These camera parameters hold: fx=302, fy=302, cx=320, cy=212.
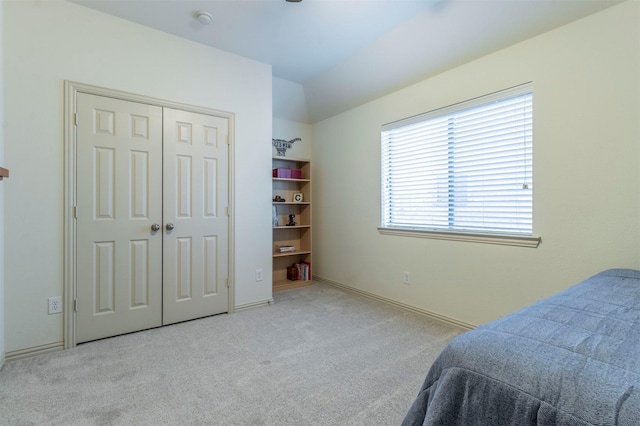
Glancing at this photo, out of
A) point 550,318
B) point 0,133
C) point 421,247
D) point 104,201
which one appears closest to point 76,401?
point 104,201

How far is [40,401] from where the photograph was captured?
1.69 m

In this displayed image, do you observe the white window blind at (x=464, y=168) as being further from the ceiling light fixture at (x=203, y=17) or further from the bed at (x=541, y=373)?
the ceiling light fixture at (x=203, y=17)

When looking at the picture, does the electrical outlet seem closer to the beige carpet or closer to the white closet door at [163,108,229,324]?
the beige carpet

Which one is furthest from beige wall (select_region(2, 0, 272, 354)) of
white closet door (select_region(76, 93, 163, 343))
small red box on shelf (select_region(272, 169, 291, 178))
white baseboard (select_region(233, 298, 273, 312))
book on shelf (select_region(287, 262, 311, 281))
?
book on shelf (select_region(287, 262, 311, 281))

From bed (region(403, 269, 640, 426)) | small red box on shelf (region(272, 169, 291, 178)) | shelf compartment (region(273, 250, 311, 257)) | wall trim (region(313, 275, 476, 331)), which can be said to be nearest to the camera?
bed (region(403, 269, 640, 426))

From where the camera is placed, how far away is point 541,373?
783 mm

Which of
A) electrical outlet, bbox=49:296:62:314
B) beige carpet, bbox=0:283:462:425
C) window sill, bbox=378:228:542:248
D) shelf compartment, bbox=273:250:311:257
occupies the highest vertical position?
window sill, bbox=378:228:542:248

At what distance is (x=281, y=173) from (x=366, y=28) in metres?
2.08

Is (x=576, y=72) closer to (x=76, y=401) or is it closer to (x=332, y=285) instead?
(x=332, y=285)

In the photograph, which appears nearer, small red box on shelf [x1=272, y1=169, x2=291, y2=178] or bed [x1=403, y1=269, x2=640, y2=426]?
bed [x1=403, y1=269, x2=640, y2=426]

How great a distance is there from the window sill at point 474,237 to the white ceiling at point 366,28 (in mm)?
1539

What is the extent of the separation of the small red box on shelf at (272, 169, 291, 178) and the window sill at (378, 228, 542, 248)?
162 cm

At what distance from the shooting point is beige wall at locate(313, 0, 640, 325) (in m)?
1.90

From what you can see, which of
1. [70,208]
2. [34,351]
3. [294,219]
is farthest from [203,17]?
[34,351]
